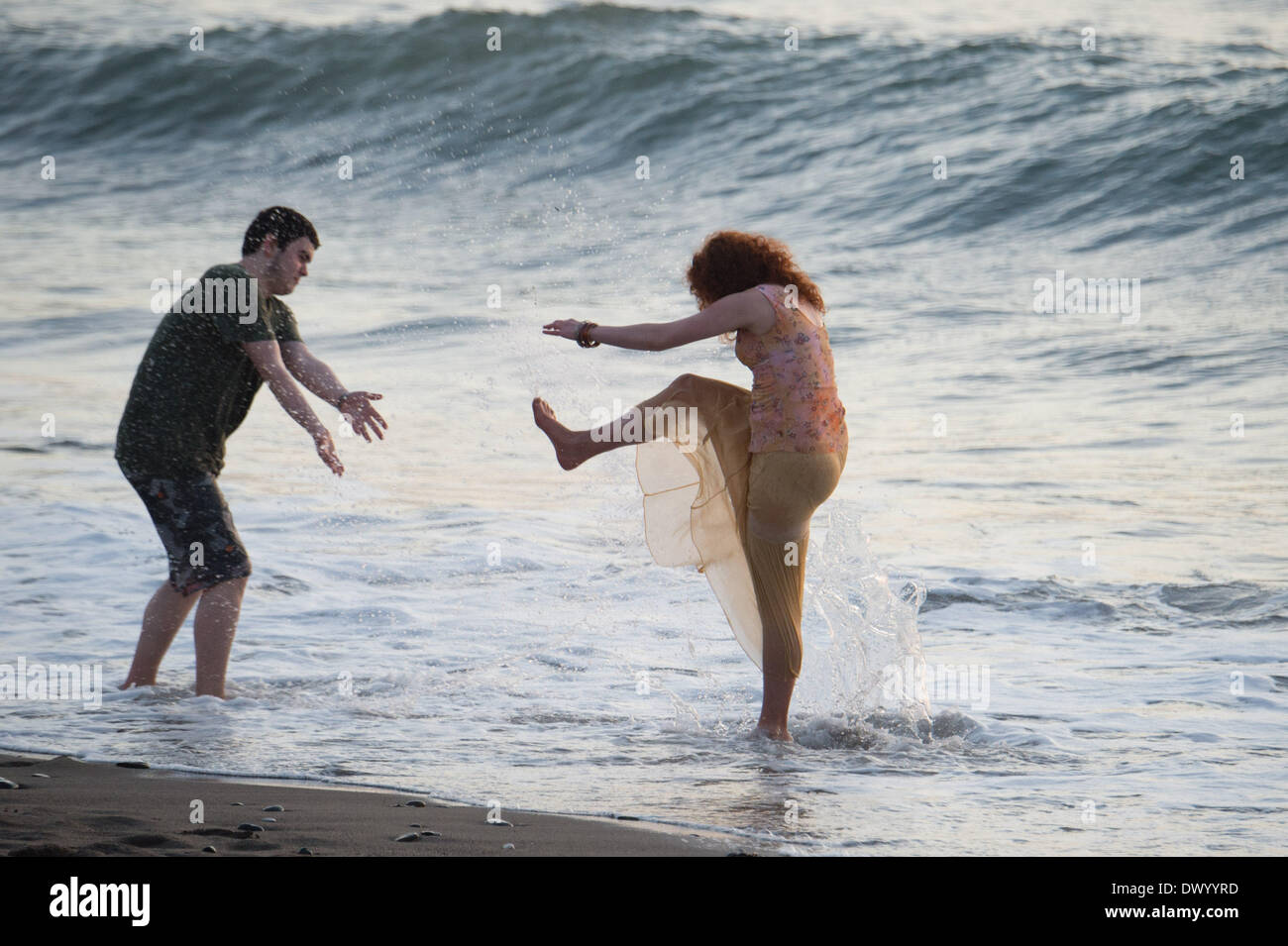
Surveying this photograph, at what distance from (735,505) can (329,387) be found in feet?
5.02

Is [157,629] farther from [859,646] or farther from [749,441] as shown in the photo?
[859,646]

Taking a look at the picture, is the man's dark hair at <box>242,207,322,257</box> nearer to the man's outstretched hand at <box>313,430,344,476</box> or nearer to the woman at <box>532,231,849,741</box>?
the man's outstretched hand at <box>313,430,344,476</box>

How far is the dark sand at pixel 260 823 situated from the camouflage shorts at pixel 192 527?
90 centimetres

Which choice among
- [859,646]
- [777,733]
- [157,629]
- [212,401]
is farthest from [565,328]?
[157,629]

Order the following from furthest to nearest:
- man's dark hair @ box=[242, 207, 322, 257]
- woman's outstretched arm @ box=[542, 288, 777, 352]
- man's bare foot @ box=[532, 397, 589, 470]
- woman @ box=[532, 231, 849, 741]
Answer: man's dark hair @ box=[242, 207, 322, 257] < man's bare foot @ box=[532, 397, 589, 470] < woman @ box=[532, 231, 849, 741] < woman's outstretched arm @ box=[542, 288, 777, 352]

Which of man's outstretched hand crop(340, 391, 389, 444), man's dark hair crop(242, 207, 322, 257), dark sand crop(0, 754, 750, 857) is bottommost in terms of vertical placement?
dark sand crop(0, 754, 750, 857)

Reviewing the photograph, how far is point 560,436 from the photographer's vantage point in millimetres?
4551

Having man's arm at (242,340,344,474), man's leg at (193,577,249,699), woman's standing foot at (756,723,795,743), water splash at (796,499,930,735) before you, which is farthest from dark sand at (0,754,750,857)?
water splash at (796,499,930,735)

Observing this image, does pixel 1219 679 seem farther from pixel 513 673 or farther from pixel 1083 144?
pixel 1083 144

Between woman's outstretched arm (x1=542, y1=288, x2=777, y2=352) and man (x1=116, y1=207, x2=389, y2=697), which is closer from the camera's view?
woman's outstretched arm (x1=542, y1=288, x2=777, y2=352)

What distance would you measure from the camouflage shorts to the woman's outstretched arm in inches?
56.9

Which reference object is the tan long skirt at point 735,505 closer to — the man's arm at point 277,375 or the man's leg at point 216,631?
the man's arm at point 277,375

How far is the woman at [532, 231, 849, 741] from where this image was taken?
4387 mm
